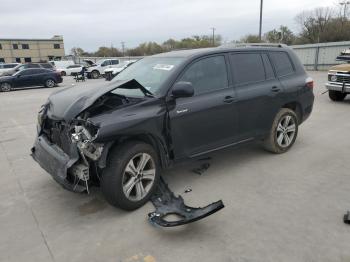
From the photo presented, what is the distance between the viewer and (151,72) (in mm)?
4492

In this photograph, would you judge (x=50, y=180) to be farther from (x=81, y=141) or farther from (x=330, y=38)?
(x=330, y=38)

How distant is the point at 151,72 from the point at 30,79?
1801cm

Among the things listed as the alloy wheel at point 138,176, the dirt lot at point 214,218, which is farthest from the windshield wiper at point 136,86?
the dirt lot at point 214,218

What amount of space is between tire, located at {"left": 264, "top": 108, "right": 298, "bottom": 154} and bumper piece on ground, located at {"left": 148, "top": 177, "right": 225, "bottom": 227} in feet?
6.92

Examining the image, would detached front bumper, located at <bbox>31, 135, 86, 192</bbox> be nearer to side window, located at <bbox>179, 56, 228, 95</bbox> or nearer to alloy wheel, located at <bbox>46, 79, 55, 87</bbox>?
side window, located at <bbox>179, 56, 228, 95</bbox>

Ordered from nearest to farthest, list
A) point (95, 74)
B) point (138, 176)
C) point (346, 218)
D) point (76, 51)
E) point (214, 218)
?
point (346, 218) < point (214, 218) < point (138, 176) < point (95, 74) < point (76, 51)

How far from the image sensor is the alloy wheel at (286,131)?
5379 millimetres

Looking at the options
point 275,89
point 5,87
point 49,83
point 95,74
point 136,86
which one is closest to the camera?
point 136,86

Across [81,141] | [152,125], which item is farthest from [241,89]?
[81,141]

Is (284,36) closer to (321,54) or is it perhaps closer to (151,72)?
(321,54)

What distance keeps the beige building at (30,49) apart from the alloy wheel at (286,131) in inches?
2984

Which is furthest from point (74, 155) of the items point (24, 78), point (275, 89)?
point (24, 78)

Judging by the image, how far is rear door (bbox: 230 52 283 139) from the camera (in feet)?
15.3

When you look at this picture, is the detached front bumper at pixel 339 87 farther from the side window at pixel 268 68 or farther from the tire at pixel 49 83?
the tire at pixel 49 83
